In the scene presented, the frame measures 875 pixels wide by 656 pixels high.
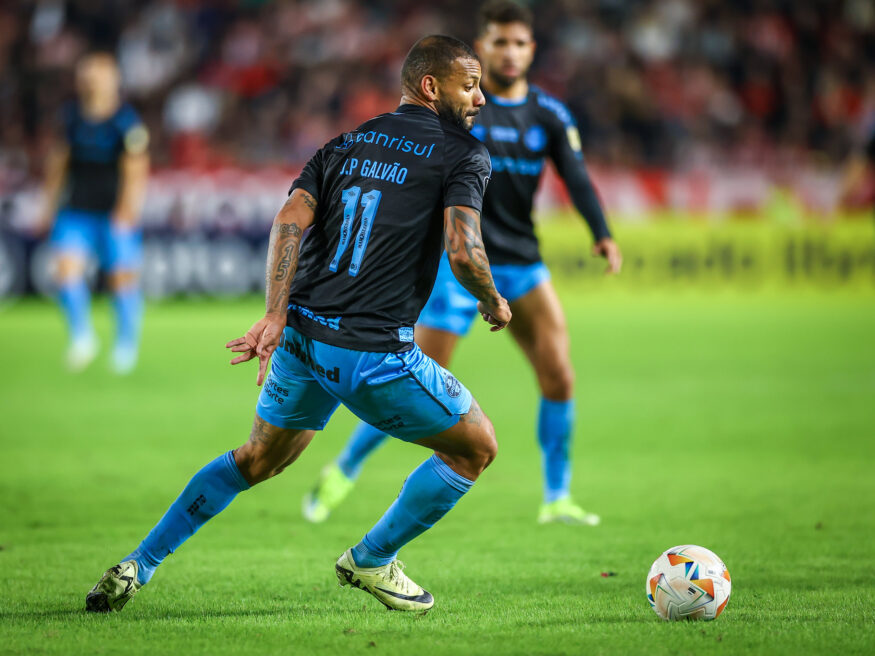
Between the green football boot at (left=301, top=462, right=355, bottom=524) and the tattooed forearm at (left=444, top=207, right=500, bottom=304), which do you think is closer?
the tattooed forearm at (left=444, top=207, right=500, bottom=304)

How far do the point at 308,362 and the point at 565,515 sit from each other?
8.31ft

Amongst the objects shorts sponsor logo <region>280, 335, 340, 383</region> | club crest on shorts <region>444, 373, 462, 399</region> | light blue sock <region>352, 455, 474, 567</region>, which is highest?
shorts sponsor logo <region>280, 335, 340, 383</region>

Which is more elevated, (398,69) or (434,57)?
(398,69)

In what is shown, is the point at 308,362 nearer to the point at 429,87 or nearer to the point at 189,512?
the point at 189,512

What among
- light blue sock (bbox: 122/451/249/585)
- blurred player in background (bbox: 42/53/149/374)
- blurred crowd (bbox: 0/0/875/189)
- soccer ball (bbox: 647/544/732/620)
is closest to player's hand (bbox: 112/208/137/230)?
blurred player in background (bbox: 42/53/149/374)

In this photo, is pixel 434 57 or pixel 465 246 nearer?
A: pixel 465 246

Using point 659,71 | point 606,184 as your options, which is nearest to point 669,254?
point 606,184

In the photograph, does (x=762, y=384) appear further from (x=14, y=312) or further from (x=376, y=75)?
(x=376, y=75)

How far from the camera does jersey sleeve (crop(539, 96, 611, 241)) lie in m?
6.44

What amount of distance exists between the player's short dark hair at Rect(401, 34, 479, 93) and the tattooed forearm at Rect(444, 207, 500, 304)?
1.84ft

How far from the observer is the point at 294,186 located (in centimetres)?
418

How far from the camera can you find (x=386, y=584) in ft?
14.3

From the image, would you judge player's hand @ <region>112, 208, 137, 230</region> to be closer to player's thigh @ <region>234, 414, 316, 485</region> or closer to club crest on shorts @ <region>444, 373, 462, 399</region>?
player's thigh @ <region>234, 414, 316, 485</region>

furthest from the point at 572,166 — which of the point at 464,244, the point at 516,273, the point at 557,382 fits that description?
the point at 464,244
